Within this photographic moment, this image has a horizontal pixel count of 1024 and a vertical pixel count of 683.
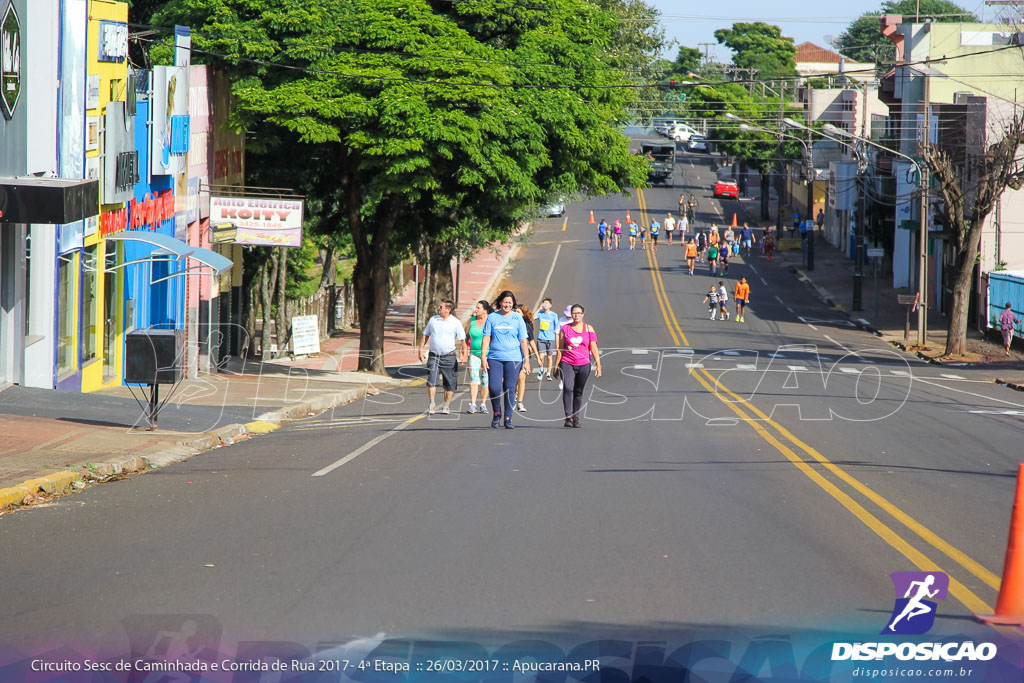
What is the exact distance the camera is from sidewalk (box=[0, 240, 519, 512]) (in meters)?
11.5

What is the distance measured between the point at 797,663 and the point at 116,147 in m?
17.9

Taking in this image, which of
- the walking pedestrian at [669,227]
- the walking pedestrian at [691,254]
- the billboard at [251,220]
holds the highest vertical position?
the walking pedestrian at [669,227]

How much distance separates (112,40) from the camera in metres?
20.7

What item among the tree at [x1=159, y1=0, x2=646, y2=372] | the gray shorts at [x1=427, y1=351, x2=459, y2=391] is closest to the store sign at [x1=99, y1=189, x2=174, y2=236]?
the tree at [x1=159, y1=0, x2=646, y2=372]

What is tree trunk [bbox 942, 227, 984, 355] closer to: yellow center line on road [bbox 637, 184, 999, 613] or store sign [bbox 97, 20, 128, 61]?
yellow center line on road [bbox 637, 184, 999, 613]

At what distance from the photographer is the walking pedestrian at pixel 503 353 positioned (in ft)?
53.1

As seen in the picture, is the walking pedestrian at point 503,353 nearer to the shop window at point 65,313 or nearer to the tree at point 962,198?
the shop window at point 65,313

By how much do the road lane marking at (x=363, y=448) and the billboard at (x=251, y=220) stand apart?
8.97 m

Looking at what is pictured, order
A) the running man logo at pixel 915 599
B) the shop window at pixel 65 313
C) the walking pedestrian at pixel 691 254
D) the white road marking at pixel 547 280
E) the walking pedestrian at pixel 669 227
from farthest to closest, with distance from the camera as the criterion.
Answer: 1. the walking pedestrian at pixel 669 227
2. the walking pedestrian at pixel 691 254
3. the white road marking at pixel 547 280
4. the shop window at pixel 65 313
5. the running man logo at pixel 915 599

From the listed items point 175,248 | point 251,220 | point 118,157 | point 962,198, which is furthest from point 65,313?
point 962,198

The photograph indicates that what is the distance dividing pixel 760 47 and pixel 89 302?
125702mm

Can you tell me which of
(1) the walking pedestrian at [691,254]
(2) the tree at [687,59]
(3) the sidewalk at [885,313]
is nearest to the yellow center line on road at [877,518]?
(3) the sidewalk at [885,313]

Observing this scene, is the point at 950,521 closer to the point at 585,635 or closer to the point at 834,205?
the point at 585,635

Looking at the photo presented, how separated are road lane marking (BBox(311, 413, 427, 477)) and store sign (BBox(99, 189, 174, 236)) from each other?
269 inches
